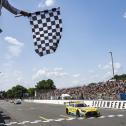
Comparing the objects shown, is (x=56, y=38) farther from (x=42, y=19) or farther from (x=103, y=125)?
(x=103, y=125)

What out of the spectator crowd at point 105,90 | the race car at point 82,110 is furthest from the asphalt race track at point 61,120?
the spectator crowd at point 105,90

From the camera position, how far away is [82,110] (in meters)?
23.9

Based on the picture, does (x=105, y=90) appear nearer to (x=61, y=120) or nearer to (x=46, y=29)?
(x=61, y=120)

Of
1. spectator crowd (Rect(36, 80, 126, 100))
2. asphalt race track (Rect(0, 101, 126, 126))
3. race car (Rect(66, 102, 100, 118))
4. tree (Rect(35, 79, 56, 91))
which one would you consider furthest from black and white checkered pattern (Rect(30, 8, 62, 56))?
tree (Rect(35, 79, 56, 91))

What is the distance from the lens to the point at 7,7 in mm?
7973

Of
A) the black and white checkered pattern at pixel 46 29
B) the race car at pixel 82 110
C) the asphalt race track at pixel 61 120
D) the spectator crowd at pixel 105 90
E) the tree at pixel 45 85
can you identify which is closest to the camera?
the black and white checkered pattern at pixel 46 29

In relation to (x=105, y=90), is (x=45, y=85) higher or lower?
higher

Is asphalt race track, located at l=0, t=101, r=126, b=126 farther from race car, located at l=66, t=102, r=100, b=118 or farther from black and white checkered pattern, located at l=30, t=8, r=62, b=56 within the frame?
black and white checkered pattern, located at l=30, t=8, r=62, b=56

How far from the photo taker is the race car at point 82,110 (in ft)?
76.7

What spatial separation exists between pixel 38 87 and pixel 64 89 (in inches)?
4799

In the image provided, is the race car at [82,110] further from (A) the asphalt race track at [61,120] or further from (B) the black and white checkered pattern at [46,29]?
(B) the black and white checkered pattern at [46,29]

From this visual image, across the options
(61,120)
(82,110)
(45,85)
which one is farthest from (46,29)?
(45,85)

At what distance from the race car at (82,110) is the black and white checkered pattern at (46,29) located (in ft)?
44.7

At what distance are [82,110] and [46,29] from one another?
14349 mm
